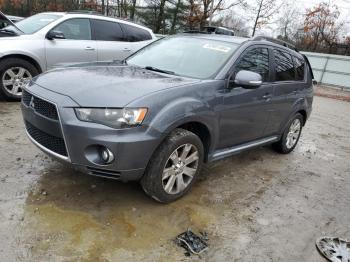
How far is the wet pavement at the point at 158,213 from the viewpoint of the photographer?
287 centimetres

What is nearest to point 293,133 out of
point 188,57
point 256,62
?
point 256,62

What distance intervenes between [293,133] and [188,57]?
2567 mm

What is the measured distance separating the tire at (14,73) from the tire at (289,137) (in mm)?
4550

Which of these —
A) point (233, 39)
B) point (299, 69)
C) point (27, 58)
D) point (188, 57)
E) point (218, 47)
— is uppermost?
point (233, 39)

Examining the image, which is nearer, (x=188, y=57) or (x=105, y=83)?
(x=105, y=83)

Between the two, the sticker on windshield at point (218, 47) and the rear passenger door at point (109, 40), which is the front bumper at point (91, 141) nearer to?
the sticker on windshield at point (218, 47)

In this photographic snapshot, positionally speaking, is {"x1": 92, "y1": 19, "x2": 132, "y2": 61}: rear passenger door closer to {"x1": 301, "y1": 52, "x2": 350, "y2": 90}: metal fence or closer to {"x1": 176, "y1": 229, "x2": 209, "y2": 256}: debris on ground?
{"x1": 176, "y1": 229, "x2": 209, "y2": 256}: debris on ground

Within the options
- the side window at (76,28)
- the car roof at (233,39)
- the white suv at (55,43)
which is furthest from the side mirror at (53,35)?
the car roof at (233,39)

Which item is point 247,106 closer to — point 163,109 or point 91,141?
point 163,109

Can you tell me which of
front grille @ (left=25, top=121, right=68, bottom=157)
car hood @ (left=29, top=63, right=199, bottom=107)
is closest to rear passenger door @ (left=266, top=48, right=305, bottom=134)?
car hood @ (left=29, top=63, right=199, bottom=107)

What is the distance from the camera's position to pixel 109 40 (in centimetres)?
769

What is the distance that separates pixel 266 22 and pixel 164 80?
31.8m

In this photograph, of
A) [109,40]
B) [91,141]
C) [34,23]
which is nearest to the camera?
[91,141]

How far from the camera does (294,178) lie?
4.88 m
